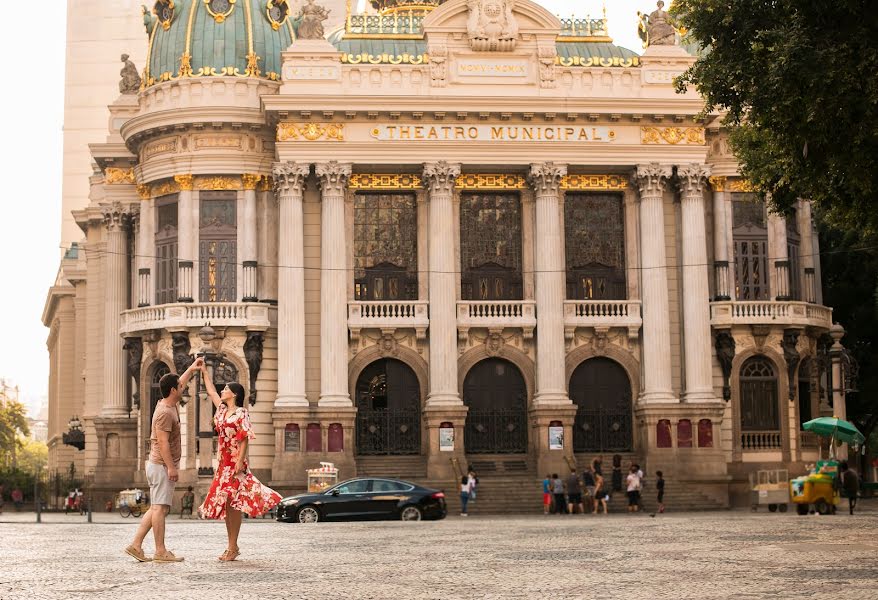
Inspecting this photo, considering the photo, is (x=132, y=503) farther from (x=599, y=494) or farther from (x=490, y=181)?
(x=490, y=181)

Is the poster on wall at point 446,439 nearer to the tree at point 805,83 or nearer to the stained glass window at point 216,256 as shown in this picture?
the stained glass window at point 216,256

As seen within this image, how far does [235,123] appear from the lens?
53.0 meters

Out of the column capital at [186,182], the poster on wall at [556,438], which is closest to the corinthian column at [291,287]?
the column capital at [186,182]

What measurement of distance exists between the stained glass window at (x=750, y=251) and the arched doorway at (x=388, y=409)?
42.2 ft

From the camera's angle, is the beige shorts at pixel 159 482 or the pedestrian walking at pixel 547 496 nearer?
the beige shorts at pixel 159 482

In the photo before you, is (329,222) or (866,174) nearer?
(866,174)

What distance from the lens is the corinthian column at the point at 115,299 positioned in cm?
5775

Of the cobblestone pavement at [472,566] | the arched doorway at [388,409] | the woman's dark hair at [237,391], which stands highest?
the arched doorway at [388,409]

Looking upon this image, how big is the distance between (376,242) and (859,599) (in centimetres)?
4046

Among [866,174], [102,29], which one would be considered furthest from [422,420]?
[102,29]

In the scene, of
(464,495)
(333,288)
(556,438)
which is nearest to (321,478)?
(464,495)

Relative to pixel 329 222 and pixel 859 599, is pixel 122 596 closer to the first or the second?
pixel 859 599

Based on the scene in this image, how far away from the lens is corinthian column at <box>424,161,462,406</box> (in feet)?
171

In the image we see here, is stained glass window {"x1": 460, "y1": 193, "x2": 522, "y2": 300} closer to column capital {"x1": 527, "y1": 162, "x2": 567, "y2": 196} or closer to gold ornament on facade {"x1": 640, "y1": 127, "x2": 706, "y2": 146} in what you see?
column capital {"x1": 527, "y1": 162, "x2": 567, "y2": 196}
